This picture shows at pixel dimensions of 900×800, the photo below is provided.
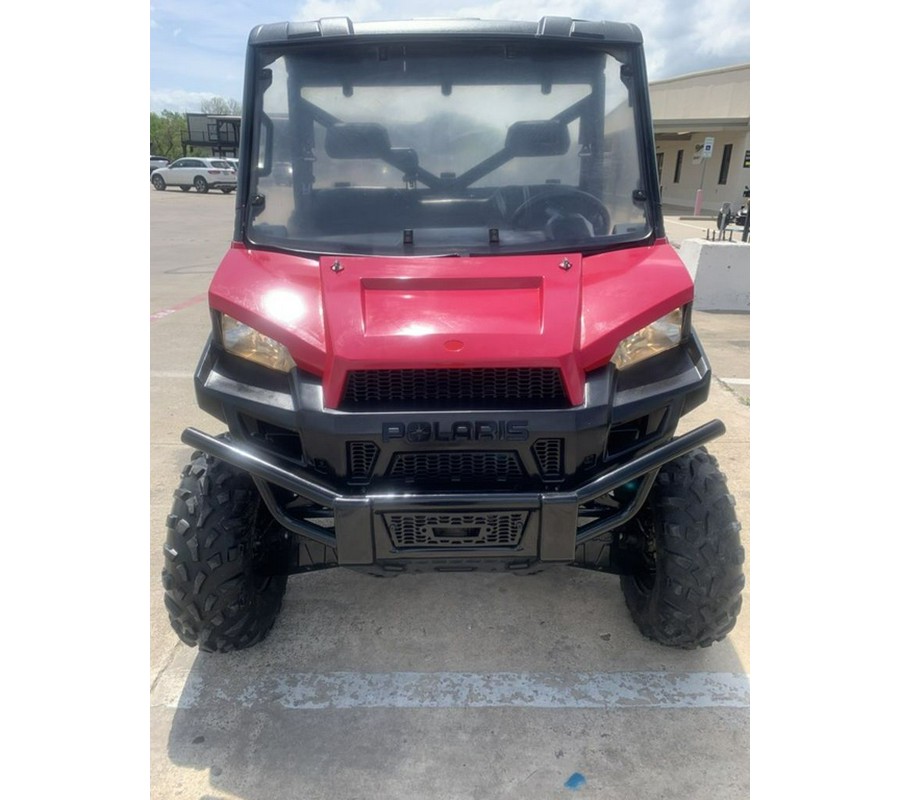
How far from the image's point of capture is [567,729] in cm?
226

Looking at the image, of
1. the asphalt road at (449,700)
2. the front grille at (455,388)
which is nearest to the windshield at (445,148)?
the front grille at (455,388)

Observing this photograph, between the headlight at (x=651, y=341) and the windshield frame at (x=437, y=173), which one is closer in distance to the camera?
the headlight at (x=651, y=341)

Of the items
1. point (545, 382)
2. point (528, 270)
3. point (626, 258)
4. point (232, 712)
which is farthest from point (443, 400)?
point (232, 712)

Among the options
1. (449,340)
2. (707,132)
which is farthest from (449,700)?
(707,132)

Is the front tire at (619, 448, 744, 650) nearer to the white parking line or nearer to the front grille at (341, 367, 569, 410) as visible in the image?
the white parking line

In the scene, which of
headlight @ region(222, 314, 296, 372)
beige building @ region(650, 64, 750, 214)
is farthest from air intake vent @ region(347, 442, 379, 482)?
beige building @ region(650, 64, 750, 214)

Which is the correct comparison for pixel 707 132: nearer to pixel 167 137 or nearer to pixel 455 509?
pixel 455 509

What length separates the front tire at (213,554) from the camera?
7.63ft

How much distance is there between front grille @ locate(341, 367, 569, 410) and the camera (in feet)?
6.61

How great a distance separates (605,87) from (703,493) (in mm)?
1587

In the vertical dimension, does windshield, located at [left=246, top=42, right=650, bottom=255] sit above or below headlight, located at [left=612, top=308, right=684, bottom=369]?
above

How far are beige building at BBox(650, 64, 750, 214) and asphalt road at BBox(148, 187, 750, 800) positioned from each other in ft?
67.2

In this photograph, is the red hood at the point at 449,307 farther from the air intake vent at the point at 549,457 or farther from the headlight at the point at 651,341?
the air intake vent at the point at 549,457

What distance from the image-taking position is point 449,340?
1.98 meters
